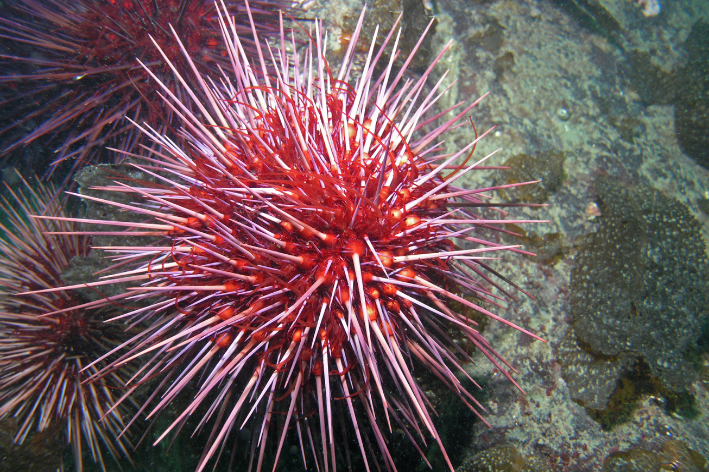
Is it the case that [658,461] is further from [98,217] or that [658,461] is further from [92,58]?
[92,58]

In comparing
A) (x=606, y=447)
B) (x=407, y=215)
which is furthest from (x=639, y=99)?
(x=407, y=215)

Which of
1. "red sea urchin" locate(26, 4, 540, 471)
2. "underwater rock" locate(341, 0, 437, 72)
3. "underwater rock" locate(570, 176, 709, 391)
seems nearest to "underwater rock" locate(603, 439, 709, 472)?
"underwater rock" locate(570, 176, 709, 391)

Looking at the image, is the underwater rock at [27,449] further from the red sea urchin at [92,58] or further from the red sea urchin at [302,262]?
the red sea urchin at [92,58]

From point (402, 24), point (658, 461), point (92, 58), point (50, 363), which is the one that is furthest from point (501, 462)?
point (92, 58)

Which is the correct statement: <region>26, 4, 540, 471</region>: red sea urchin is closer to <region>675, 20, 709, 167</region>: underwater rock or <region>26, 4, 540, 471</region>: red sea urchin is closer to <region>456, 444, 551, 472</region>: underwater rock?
<region>456, 444, 551, 472</region>: underwater rock

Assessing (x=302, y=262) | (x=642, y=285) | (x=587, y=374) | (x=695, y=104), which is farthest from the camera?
(x=695, y=104)
